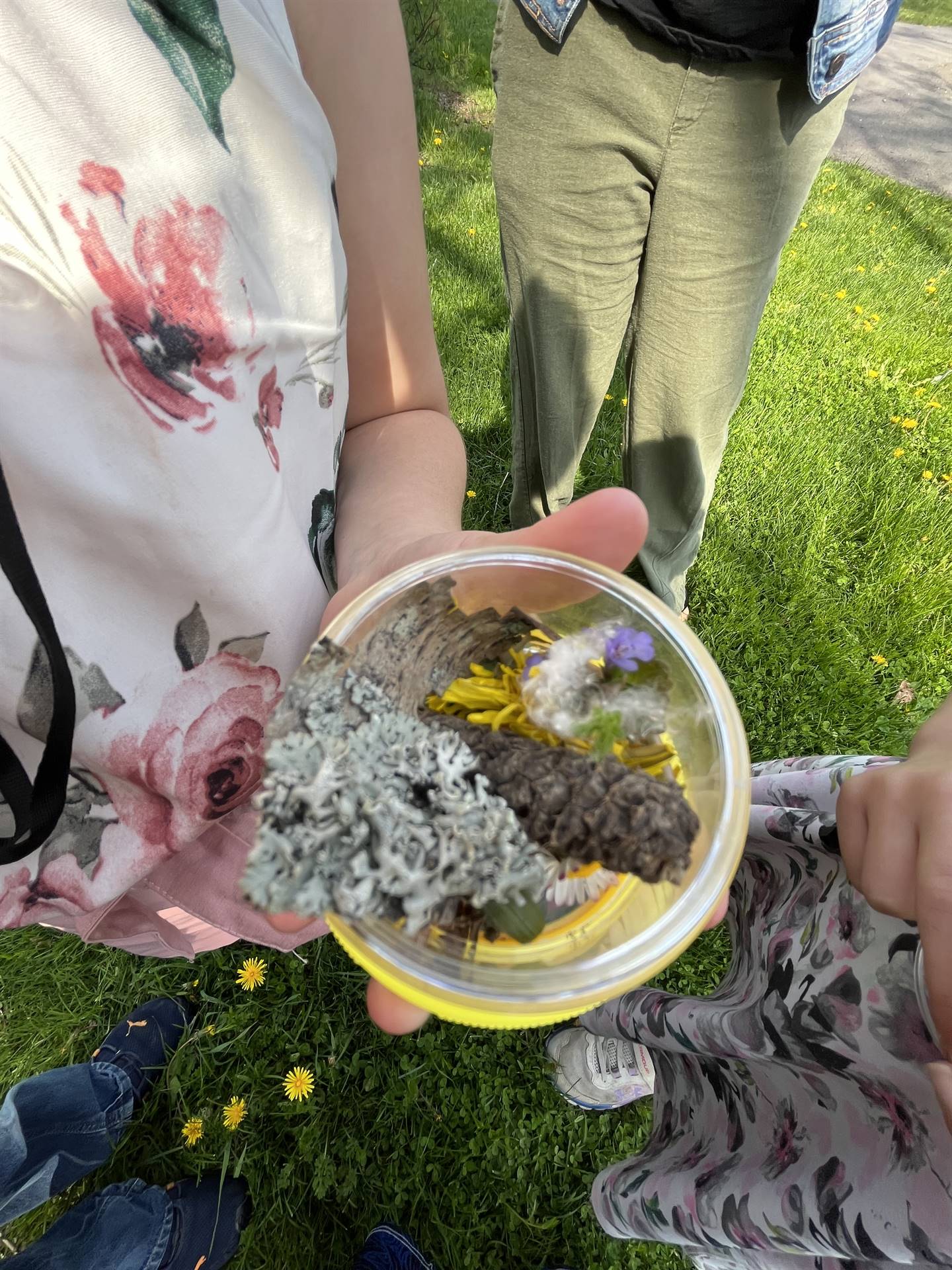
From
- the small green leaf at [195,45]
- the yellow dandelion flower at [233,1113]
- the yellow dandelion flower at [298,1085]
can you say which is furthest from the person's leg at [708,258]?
the yellow dandelion flower at [233,1113]

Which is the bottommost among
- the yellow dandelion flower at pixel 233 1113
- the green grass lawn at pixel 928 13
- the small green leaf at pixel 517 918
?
the yellow dandelion flower at pixel 233 1113

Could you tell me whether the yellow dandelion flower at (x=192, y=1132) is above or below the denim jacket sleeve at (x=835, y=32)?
below

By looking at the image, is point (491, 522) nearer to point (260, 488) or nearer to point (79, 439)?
point (260, 488)

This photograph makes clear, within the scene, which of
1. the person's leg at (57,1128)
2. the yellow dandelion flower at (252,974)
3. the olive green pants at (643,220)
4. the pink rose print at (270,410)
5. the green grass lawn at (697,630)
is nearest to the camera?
the pink rose print at (270,410)

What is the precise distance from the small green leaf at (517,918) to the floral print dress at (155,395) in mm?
438

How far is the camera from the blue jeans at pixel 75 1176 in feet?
4.46

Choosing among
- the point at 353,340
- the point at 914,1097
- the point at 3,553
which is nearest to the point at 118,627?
the point at 3,553

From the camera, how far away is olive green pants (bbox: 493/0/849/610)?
1442 mm

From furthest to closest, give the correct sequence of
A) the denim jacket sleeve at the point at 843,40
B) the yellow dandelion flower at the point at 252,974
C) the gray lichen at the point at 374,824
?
1. the yellow dandelion flower at the point at 252,974
2. the denim jacket sleeve at the point at 843,40
3. the gray lichen at the point at 374,824

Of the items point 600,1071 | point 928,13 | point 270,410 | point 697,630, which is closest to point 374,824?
point 270,410

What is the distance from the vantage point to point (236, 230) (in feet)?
2.73

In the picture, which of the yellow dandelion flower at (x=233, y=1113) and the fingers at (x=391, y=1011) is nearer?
the fingers at (x=391, y=1011)

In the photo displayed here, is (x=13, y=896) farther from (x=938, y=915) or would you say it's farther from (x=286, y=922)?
(x=938, y=915)

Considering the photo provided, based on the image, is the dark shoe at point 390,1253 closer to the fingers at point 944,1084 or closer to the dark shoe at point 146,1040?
the dark shoe at point 146,1040
